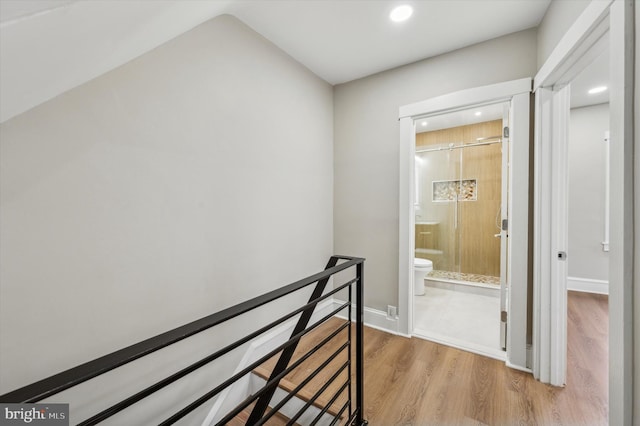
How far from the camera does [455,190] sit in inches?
160

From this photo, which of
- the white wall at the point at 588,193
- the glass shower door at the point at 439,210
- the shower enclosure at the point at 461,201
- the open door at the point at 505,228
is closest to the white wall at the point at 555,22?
the open door at the point at 505,228

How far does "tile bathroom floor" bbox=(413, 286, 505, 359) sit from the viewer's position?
7.39 feet

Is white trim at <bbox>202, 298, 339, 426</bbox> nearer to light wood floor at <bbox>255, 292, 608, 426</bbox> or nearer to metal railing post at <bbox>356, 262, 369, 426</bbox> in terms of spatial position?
light wood floor at <bbox>255, 292, 608, 426</bbox>

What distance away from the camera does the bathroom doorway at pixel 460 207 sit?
3628mm

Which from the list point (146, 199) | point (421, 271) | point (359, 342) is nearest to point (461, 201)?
point (421, 271)

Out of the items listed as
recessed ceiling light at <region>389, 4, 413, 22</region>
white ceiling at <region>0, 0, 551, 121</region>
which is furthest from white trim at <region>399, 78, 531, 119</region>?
recessed ceiling light at <region>389, 4, 413, 22</region>

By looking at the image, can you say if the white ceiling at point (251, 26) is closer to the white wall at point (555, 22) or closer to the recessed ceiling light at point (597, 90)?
the white wall at point (555, 22)

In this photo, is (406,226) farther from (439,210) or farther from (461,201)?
(461,201)

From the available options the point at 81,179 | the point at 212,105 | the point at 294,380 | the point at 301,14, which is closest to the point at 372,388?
the point at 294,380

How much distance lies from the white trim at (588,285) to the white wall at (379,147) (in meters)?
3.02

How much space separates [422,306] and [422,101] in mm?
2335

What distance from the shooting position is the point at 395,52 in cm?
222

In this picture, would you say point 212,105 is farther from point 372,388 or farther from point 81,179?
point 372,388

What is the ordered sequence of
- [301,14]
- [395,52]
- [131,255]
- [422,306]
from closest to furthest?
→ [131,255]
[301,14]
[395,52]
[422,306]
